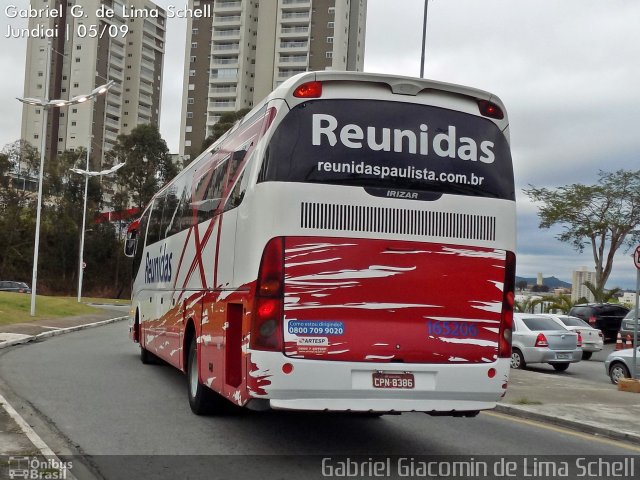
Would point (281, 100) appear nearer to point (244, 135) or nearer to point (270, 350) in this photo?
point (244, 135)

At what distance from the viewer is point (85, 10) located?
11150cm

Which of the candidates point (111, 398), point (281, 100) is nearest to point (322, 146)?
point (281, 100)

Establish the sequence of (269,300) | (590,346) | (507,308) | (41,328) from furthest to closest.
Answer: (41,328) → (590,346) → (507,308) → (269,300)

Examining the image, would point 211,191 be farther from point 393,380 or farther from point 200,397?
point 393,380

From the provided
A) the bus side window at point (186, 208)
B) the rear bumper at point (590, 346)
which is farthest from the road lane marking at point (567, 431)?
the rear bumper at point (590, 346)

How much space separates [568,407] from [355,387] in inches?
218

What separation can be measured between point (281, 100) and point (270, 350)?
233cm

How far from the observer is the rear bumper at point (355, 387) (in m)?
6.61

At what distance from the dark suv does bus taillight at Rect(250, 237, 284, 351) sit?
27.8 meters

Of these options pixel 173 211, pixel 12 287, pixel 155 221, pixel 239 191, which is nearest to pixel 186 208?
pixel 173 211

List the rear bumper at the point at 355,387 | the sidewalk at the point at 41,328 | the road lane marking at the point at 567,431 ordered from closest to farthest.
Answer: the rear bumper at the point at 355,387 < the road lane marking at the point at 567,431 < the sidewalk at the point at 41,328

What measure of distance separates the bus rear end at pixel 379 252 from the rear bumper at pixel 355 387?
11mm

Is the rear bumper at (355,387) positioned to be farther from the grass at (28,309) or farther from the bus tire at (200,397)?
the grass at (28,309)

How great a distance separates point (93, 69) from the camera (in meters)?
111
